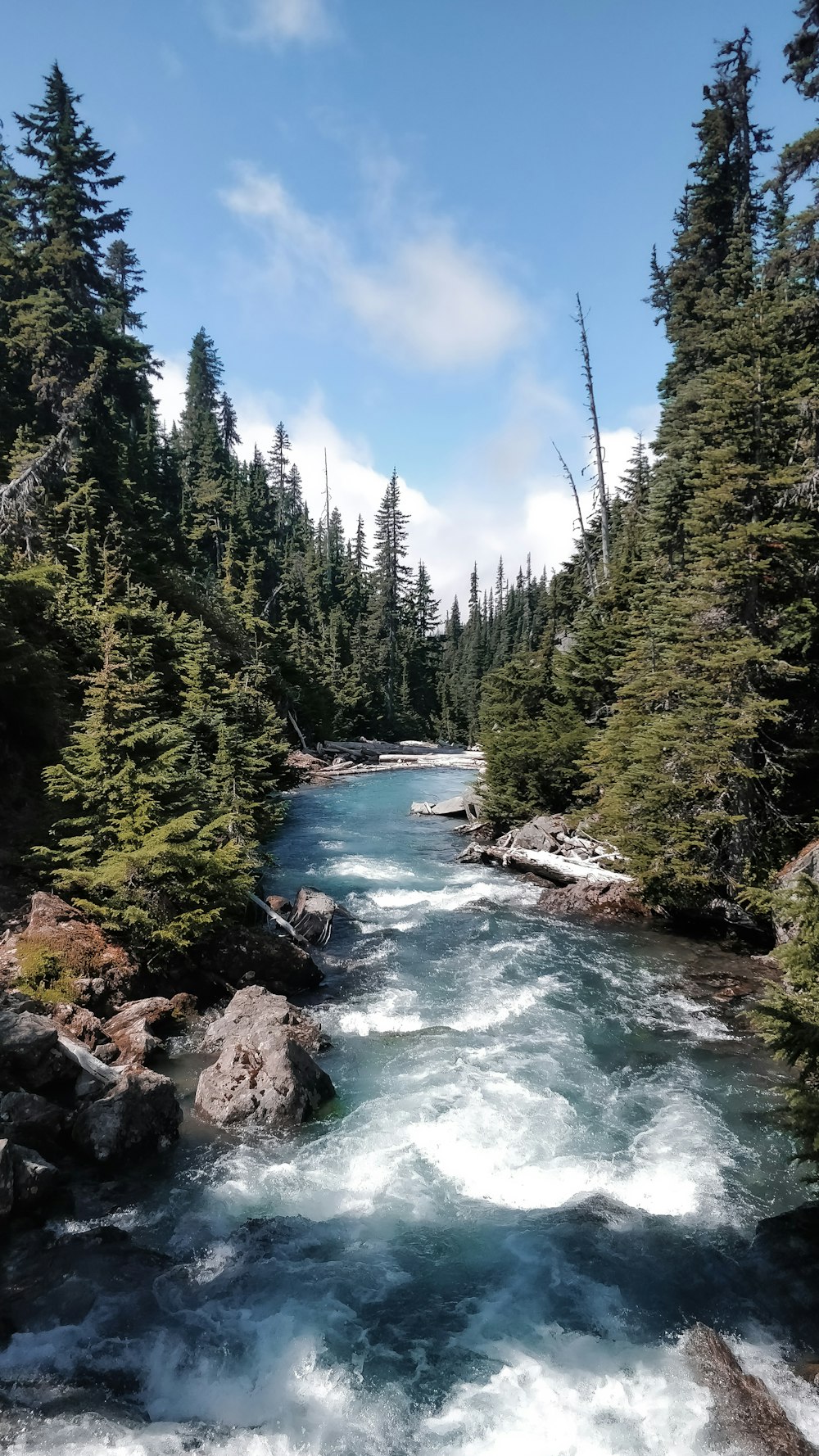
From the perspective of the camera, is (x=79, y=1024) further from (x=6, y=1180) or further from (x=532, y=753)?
(x=532, y=753)

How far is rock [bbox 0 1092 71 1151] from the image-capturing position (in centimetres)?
877

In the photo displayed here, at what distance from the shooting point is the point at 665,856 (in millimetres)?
17312

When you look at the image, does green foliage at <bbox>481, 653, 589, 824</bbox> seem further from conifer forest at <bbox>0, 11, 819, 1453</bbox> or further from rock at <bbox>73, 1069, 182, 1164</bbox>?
rock at <bbox>73, 1069, 182, 1164</bbox>

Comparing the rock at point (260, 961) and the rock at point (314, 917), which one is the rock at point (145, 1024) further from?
the rock at point (314, 917)

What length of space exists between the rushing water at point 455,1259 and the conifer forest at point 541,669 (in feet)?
0.72

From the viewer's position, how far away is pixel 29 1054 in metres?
9.37

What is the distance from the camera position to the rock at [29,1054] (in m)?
9.24

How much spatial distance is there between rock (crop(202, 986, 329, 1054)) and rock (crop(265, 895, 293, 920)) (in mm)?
5516

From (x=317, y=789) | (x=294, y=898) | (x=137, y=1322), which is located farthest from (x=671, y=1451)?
(x=317, y=789)

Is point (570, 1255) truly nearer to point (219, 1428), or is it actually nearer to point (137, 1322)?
point (219, 1428)

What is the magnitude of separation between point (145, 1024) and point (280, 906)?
6.47 m

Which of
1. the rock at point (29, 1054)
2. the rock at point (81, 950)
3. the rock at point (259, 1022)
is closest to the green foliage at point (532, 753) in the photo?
the rock at point (259, 1022)

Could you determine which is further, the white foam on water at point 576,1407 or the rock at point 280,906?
the rock at point 280,906

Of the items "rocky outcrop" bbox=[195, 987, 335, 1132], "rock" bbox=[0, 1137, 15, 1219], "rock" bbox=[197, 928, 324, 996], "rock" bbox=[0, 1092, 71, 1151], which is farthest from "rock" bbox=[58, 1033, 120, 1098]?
"rock" bbox=[197, 928, 324, 996]
